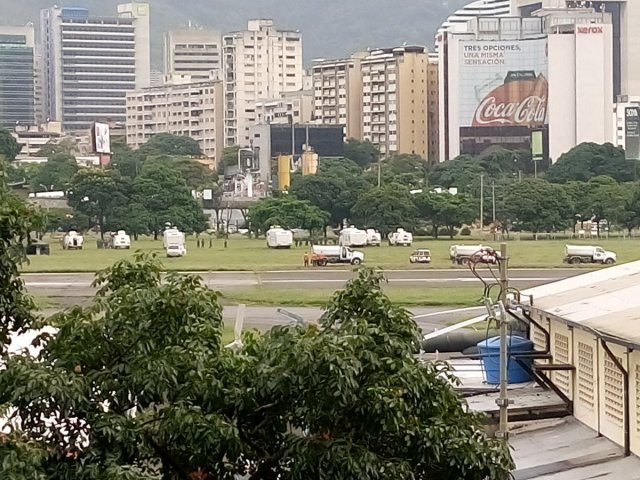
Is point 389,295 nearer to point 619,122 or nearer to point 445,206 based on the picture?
point 445,206

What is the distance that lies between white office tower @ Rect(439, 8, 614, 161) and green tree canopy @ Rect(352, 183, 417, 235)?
55999 mm

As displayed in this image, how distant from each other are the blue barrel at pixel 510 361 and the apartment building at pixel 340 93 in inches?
4956

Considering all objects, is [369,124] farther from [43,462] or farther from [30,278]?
[43,462]

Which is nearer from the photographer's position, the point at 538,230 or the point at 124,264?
the point at 124,264

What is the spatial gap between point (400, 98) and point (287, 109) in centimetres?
2250

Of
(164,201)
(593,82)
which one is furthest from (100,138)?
(593,82)

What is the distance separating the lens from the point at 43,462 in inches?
262

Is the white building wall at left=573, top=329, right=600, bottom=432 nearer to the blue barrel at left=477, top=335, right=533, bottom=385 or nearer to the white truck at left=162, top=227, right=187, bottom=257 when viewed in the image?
the blue barrel at left=477, top=335, right=533, bottom=385

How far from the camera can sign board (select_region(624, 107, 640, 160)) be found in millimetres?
95294

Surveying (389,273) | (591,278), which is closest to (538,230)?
(389,273)

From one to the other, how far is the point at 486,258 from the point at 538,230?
188 ft

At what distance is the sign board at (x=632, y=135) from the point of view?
95.3 metres

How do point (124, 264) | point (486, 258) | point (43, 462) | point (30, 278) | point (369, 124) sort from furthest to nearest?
1. point (369, 124)
2. point (30, 278)
3. point (486, 258)
4. point (124, 264)
5. point (43, 462)

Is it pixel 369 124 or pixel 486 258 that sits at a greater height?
pixel 369 124
